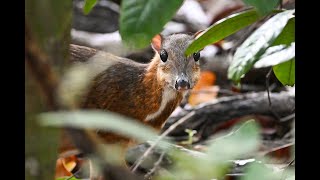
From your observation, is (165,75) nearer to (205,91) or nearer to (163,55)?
(163,55)

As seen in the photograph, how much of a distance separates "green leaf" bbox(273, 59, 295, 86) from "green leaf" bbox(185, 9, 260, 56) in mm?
290

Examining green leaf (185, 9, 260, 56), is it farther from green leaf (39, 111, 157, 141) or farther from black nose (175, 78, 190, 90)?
green leaf (39, 111, 157, 141)

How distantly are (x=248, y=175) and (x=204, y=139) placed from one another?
5.31 ft

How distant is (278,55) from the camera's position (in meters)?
1.65

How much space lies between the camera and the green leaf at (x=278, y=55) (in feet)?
5.28

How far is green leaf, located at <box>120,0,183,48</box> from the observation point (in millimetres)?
902

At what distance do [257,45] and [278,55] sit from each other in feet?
0.55

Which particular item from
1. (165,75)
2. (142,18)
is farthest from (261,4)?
(165,75)

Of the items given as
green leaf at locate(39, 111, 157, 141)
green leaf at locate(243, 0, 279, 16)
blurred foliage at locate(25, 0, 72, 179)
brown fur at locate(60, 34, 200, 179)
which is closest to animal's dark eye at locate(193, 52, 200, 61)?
brown fur at locate(60, 34, 200, 179)

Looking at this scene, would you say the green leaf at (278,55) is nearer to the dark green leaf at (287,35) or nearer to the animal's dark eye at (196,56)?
→ the dark green leaf at (287,35)

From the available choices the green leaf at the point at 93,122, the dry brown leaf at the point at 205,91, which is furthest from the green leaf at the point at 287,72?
the green leaf at the point at 93,122
